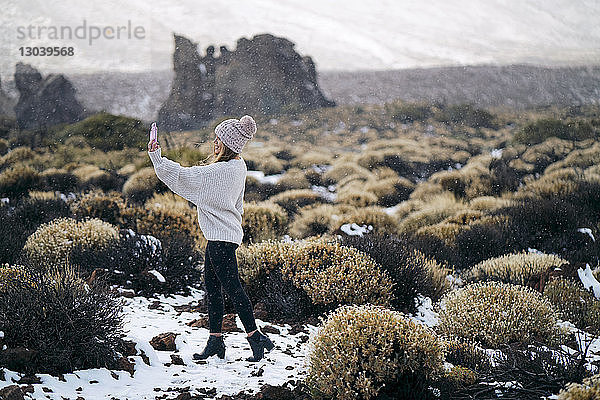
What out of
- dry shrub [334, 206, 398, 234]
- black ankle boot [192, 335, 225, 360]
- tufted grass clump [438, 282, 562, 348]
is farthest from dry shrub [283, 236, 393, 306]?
dry shrub [334, 206, 398, 234]

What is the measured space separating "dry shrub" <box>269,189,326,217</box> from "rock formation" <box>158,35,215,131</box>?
4.48m

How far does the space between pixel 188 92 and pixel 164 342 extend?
479 inches

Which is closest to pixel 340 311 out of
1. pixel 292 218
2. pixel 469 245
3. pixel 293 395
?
pixel 293 395

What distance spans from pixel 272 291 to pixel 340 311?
5.78ft

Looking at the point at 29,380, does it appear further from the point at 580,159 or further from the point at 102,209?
the point at 580,159

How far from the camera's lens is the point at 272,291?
5.00m

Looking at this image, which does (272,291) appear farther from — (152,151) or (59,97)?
(59,97)

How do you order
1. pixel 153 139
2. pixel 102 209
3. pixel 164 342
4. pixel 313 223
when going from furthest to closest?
pixel 313 223 → pixel 102 209 → pixel 164 342 → pixel 153 139

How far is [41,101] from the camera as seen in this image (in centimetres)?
1366

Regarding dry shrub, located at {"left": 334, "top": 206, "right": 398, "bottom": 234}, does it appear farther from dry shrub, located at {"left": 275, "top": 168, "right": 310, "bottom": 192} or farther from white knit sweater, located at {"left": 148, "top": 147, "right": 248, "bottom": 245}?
white knit sweater, located at {"left": 148, "top": 147, "right": 248, "bottom": 245}

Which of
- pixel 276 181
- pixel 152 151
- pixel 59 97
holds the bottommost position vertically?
pixel 276 181

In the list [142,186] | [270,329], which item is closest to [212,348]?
[270,329]

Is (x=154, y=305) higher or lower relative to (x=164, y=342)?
lower

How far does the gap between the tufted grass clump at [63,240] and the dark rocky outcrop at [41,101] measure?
864cm
